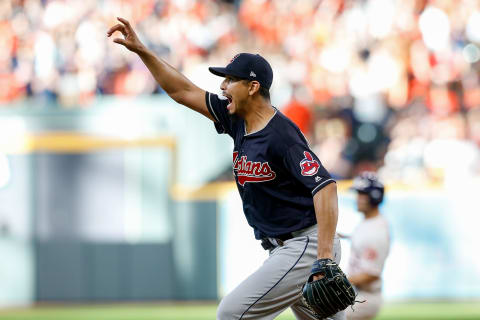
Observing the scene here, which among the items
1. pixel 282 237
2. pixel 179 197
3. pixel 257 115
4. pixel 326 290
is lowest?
pixel 326 290

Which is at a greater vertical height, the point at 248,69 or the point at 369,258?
the point at 248,69

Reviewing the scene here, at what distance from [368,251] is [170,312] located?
452cm

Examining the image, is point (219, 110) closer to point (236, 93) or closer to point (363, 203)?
point (236, 93)

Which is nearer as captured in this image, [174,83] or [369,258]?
[174,83]

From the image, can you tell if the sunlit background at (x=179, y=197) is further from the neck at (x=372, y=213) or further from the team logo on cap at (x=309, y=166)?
the team logo on cap at (x=309, y=166)

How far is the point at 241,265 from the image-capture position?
38.2 ft

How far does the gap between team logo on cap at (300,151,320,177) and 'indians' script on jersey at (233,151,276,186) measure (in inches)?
7.7

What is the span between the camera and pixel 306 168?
486cm

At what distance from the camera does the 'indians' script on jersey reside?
497 centimetres

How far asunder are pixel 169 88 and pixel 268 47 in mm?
8526

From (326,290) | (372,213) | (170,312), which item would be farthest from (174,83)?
(170,312)

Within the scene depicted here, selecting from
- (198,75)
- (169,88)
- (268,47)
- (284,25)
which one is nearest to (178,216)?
(198,75)

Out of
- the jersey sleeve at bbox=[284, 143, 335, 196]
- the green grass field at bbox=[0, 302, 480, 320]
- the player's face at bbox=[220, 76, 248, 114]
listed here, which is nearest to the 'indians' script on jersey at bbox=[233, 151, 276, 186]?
Answer: the jersey sleeve at bbox=[284, 143, 335, 196]

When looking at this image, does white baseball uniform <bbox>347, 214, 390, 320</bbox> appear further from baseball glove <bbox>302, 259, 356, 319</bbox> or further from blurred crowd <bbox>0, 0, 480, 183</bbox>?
blurred crowd <bbox>0, 0, 480, 183</bbox>
